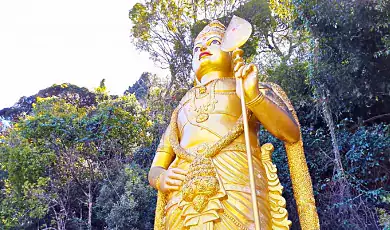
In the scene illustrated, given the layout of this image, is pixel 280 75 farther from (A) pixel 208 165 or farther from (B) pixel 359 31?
(A) pixel 208 165

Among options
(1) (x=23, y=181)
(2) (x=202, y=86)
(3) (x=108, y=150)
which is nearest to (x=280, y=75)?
(3) (x=108, y=150)

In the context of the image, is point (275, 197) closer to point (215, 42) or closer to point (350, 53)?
point (215, 42)

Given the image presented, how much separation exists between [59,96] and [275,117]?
1201 centimetres

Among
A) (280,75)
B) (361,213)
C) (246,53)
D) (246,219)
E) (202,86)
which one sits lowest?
(361,213)

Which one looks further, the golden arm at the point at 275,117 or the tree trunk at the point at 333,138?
the tree trunk at the point at 333,138

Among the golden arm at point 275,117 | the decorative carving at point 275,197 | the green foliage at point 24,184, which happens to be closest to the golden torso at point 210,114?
the decorative carving at point 275,197

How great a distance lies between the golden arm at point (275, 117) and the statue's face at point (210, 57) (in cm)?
80

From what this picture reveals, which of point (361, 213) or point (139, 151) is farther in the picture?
point (139, 151)

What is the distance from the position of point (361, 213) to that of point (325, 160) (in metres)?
1.16

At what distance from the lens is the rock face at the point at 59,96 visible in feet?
46.4

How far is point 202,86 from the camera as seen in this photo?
375cm

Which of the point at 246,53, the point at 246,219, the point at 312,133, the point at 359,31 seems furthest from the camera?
the point at 246,53

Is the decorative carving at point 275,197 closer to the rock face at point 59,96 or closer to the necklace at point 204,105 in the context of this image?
the necklace at point 204,105

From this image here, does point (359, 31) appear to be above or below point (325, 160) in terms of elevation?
above
